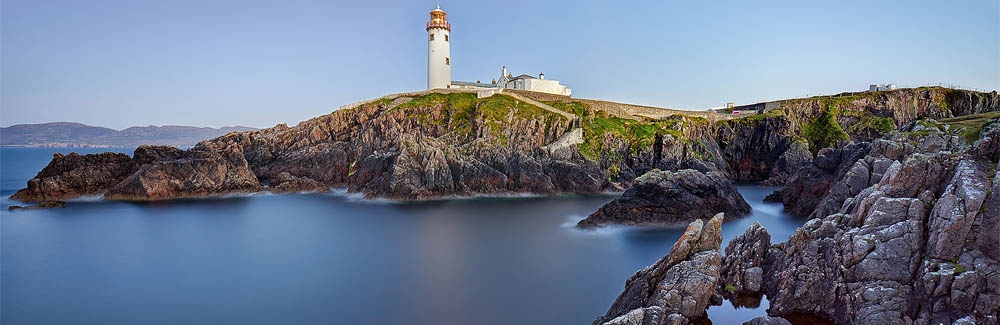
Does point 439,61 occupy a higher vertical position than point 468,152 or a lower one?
higher

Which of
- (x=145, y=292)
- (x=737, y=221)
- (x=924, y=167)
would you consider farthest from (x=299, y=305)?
(x=737, y=221)

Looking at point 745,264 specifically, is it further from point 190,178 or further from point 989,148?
point 190,178

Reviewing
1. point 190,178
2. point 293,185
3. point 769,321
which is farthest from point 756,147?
point 190,178

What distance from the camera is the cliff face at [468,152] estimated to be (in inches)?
1124

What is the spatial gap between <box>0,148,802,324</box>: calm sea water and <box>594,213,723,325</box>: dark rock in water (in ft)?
3.11

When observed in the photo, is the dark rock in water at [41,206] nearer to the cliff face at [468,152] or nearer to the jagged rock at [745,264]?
the cliff face at [468,152]

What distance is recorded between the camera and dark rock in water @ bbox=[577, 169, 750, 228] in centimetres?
1856

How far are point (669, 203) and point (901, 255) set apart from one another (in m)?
10.9

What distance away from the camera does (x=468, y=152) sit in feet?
106

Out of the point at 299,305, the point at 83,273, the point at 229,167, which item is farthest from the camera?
the point at 229,167

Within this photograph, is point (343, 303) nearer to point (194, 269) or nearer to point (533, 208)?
point (194, 269)

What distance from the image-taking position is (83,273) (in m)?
14.1

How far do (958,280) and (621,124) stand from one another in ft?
108

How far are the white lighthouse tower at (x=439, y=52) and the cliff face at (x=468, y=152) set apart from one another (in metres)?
4.97
